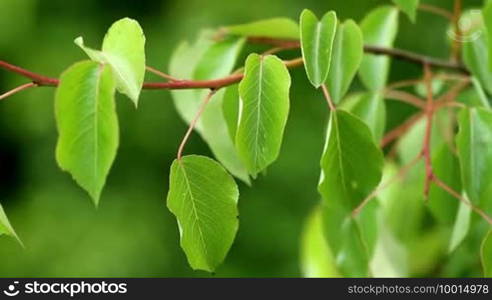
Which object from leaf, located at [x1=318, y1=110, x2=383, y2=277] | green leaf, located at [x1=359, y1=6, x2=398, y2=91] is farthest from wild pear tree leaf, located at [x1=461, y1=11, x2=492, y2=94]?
leaf, located at [x1=318, y1=110, x2=383, y2=277]

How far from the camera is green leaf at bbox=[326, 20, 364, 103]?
72 cm

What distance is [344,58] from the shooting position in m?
0.73

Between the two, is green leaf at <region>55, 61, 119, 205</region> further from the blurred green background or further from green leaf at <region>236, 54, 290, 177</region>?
the blurred green background

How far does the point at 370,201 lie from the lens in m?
0.86

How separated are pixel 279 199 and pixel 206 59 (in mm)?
1850

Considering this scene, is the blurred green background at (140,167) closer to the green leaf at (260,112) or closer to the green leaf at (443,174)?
the green leaf at (443,174)

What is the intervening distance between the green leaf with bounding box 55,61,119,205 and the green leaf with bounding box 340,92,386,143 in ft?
1.21

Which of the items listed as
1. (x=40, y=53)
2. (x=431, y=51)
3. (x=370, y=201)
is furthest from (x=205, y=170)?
(x=40, y=53)

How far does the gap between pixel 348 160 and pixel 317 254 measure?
15.4 inches

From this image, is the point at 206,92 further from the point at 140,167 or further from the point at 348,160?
the point at 140,167

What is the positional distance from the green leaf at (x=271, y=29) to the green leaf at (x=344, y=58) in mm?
139

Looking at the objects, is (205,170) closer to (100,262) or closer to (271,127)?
(271,127)

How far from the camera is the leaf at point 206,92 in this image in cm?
79

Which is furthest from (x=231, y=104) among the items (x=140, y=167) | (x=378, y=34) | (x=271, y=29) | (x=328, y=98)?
(x=140, y=167)
